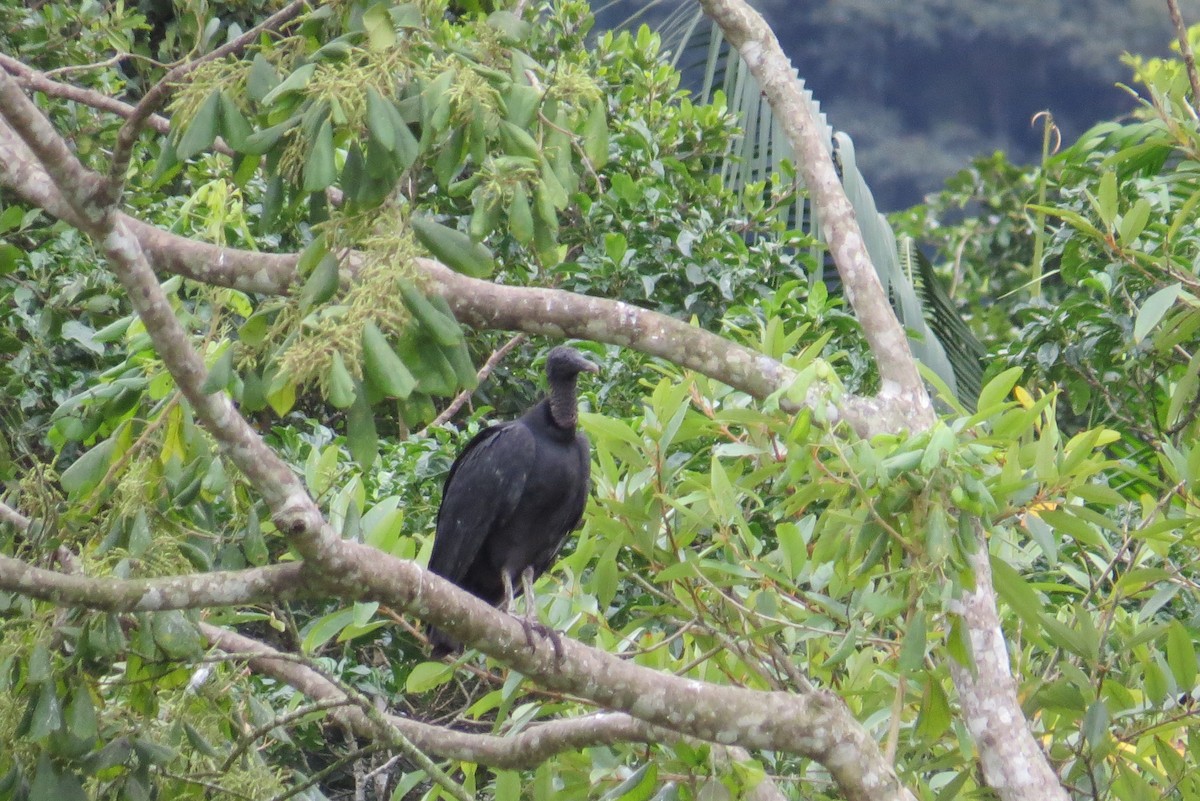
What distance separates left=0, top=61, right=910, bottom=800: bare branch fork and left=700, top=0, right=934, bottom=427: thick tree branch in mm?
727

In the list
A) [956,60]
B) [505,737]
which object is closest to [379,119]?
[505,737]

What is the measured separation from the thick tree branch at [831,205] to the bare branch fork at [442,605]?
2.39 feet

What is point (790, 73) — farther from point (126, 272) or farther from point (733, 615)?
point (126, 272)

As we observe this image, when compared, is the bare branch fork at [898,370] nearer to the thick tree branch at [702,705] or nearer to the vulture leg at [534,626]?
the thick tree branch at [702,705]

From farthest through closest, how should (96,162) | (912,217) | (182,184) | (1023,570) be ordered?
(912,217)
(182,184)
(96,162)
(1023,570)

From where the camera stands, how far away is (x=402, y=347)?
6.95ft

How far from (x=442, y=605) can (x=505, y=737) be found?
662 millimetres

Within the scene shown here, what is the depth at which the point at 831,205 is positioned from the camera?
9.61 feet

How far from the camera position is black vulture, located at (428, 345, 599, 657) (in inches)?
136

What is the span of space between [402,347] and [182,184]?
342 centimetres

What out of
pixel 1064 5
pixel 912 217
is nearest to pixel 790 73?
pixel 912 217

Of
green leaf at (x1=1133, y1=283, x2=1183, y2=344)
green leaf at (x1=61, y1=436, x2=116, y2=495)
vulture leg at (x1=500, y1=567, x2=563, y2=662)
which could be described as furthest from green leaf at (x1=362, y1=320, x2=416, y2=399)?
green leaf at (x1=1133, y1=283, x2=1183, y2=344)

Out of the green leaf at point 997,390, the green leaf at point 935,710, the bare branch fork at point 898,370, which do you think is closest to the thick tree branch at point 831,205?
the bare branch fork at point 898,370

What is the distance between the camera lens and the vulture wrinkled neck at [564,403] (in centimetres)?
352
